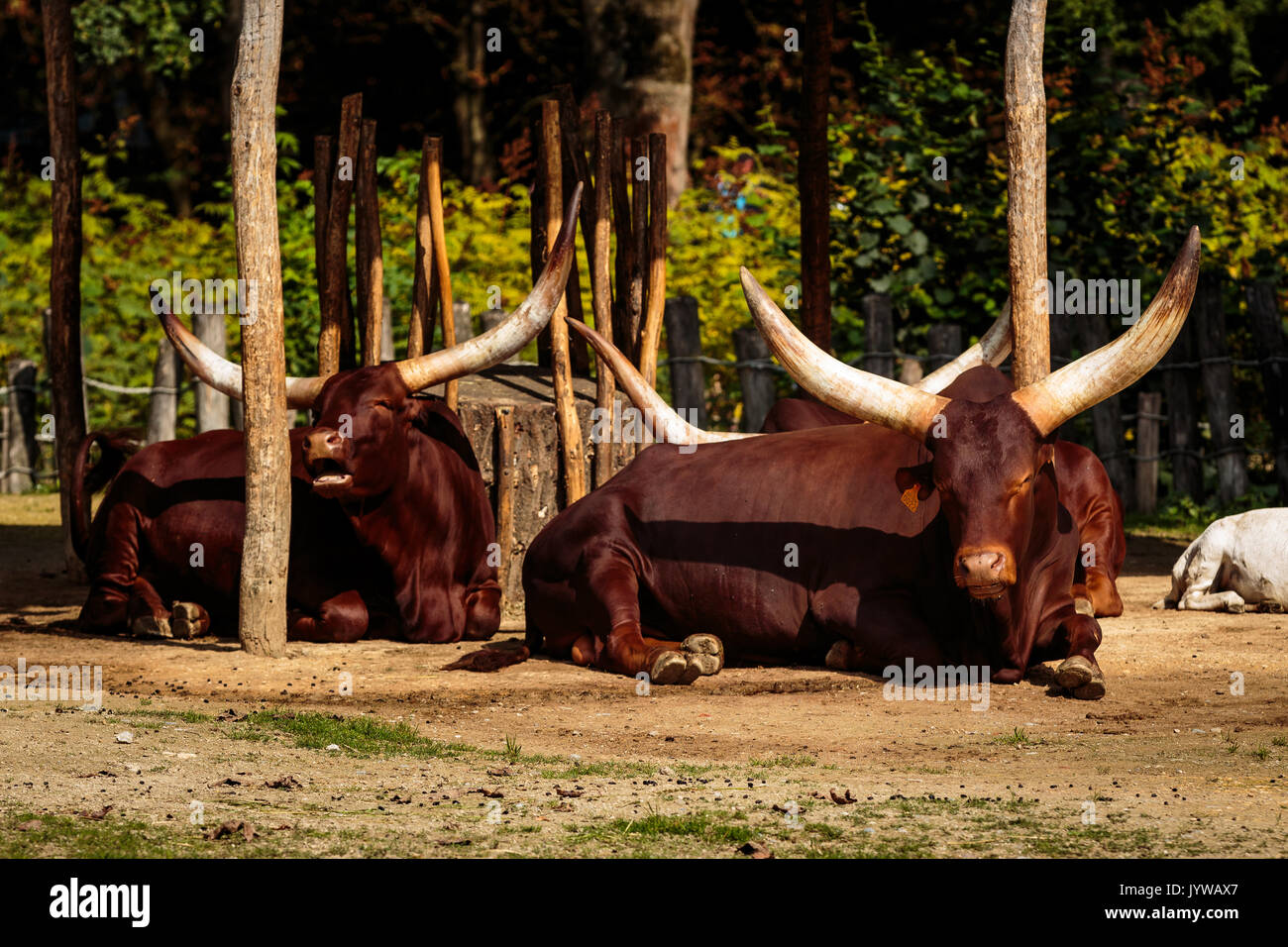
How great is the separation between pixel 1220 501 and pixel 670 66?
666cm

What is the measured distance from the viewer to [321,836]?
4215 mm

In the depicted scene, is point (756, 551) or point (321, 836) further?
point (756, 551)

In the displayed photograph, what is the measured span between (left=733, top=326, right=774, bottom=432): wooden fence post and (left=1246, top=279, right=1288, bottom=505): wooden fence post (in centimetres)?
356

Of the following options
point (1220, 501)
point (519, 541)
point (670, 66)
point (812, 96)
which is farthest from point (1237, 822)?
point (670, 66)

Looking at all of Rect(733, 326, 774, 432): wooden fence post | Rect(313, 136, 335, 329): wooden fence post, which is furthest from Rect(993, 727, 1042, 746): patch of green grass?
Rect(733, 326, 774, 432): wooden fence post

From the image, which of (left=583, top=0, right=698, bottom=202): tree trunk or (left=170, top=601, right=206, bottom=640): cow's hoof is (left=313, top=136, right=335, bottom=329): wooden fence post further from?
(left=583, top=0, right=698, bottom=202): tree trunk

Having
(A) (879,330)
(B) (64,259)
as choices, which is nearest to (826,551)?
(B) (64,259)

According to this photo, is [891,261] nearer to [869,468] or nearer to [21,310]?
[869,468]

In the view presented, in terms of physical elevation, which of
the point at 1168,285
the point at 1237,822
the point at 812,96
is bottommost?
the point at 1237,822

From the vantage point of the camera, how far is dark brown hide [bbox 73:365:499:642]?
7918 millimetres

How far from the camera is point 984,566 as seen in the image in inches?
241

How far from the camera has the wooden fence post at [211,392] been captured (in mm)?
12344

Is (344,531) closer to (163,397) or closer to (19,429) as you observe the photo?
(163,397)

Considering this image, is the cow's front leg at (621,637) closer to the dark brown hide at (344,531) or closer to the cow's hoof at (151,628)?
the dark brown hide at (344,531)
